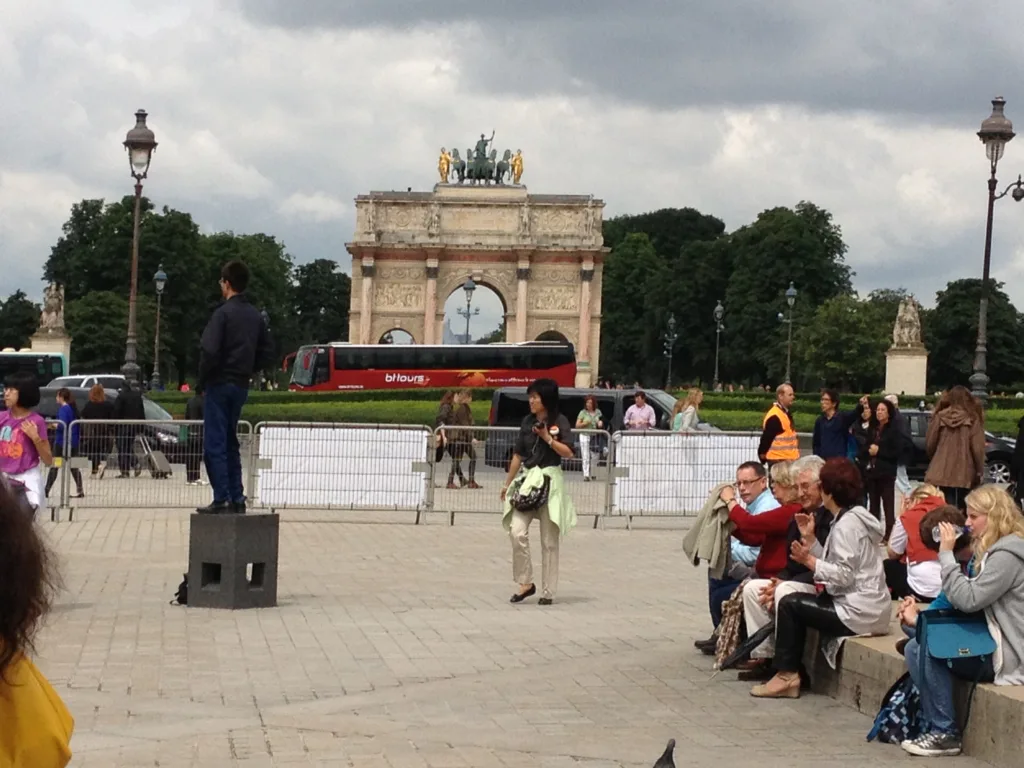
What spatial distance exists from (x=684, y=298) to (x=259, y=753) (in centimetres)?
9735

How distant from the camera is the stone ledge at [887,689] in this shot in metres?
7.30

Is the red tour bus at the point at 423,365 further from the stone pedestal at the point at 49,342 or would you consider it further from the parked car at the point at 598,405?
the parked car at the point at 598,405

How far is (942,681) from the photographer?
7.65m

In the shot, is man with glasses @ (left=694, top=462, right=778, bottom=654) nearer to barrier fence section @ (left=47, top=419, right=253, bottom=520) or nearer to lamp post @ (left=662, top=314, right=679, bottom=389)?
barrier fence section @ (left=47, top=419, right=253, bottom=520)

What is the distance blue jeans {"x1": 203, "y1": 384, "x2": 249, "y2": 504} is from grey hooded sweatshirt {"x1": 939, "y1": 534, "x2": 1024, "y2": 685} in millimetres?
6025

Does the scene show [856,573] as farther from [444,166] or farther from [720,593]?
[444,166]

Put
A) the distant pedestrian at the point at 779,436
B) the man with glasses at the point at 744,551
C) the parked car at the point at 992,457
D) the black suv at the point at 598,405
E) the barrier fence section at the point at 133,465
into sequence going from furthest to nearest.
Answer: the black suv at the point at 598,405 → the parked car at the point at 992,457 → the barrier fence section at the point at 133,465 → the distant pedestrian at the point at 779,436 → the man with glasses at the point at 744,551

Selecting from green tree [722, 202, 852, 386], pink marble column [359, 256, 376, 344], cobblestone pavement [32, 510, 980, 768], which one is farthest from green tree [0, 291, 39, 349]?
cobblestone pavement [32, 510, 980, 768]

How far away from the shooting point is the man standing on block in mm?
12250

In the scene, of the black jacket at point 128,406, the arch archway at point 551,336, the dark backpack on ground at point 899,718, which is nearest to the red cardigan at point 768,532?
the dark backpack on ground at point 899,718

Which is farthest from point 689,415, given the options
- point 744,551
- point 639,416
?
point 744,551

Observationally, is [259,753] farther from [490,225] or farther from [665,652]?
[490,225]

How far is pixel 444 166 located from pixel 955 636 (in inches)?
3749

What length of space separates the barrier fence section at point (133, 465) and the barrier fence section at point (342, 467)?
424 mm
